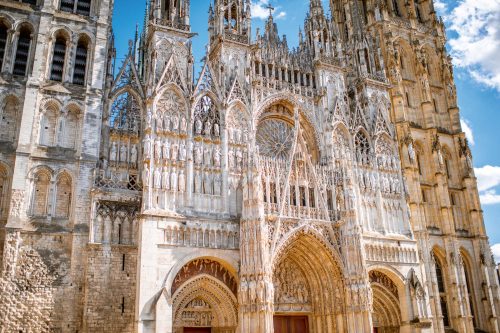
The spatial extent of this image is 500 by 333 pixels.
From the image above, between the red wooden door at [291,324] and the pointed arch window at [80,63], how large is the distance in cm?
1665

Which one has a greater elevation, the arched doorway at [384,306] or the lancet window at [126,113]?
the lancet window at [126,113]

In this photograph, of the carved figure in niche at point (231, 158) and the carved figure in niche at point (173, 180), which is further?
the carved figure in niche at point (231, 158)

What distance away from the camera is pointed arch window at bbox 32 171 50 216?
23.5 m

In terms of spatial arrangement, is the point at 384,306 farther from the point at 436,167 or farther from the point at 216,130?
the point at 216,130

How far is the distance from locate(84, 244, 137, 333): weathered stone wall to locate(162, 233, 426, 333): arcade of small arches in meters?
2.09

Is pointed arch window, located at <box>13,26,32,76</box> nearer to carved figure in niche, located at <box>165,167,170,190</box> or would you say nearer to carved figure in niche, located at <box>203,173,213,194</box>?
carved figure in niche, located at <box>165,167,170,190</box>

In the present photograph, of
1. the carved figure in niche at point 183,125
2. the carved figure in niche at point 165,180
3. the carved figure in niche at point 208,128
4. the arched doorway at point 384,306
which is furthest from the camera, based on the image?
the arched doorway at point 384,306

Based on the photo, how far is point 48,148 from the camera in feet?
80.3

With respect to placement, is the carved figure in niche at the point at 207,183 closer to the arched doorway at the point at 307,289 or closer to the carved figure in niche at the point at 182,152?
the carved figure in niche at the point at 182,152

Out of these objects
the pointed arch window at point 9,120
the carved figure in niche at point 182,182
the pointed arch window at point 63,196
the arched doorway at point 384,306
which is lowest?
the arched doorway at point 384,306

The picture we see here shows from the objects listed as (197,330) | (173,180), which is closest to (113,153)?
(173,180)

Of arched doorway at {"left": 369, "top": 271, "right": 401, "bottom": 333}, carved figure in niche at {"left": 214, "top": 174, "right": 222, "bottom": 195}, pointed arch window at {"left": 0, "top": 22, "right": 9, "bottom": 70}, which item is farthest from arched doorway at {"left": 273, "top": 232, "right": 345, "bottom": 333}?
pointed arch window at {"left": 0, "top": 22, "right": 9, "bottom": 70}

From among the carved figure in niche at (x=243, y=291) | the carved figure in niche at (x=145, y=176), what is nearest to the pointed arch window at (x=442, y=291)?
the carved figure in niche at (x=243, y=291)

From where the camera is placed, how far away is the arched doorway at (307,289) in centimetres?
2623
